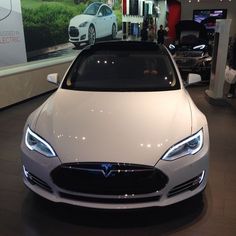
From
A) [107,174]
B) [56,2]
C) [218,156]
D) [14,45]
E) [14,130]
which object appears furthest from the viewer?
[56,2]

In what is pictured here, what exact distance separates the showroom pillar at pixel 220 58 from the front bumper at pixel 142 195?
433cm

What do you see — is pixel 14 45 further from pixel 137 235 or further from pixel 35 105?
pixel 137 235

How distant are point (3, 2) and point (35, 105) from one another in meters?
1.93

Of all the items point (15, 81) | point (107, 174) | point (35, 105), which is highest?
point (107, 174)

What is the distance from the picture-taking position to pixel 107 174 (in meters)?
2.20

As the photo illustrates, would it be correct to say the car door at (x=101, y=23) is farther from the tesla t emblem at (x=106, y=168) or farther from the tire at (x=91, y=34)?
the tesla t emblem at (x=106, y=168)

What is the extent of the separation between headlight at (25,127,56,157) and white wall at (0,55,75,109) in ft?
12.0

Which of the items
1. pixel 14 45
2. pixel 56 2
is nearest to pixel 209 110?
pixel 14 45

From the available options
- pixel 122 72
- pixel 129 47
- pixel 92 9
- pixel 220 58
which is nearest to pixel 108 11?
pixel 92 9

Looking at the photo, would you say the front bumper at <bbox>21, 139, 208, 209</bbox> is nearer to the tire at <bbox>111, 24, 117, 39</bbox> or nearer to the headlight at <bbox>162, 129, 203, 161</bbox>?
the headlight at <bbox>162, 129, 203, 161</bbox>

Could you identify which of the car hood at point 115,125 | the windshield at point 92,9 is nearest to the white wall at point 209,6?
the windshield at point 92,9

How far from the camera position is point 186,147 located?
2379mm

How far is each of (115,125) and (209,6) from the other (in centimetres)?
1614

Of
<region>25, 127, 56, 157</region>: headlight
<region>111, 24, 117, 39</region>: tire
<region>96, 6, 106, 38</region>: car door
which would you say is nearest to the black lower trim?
<region>25, 127, 56, 157</region>: headlight
